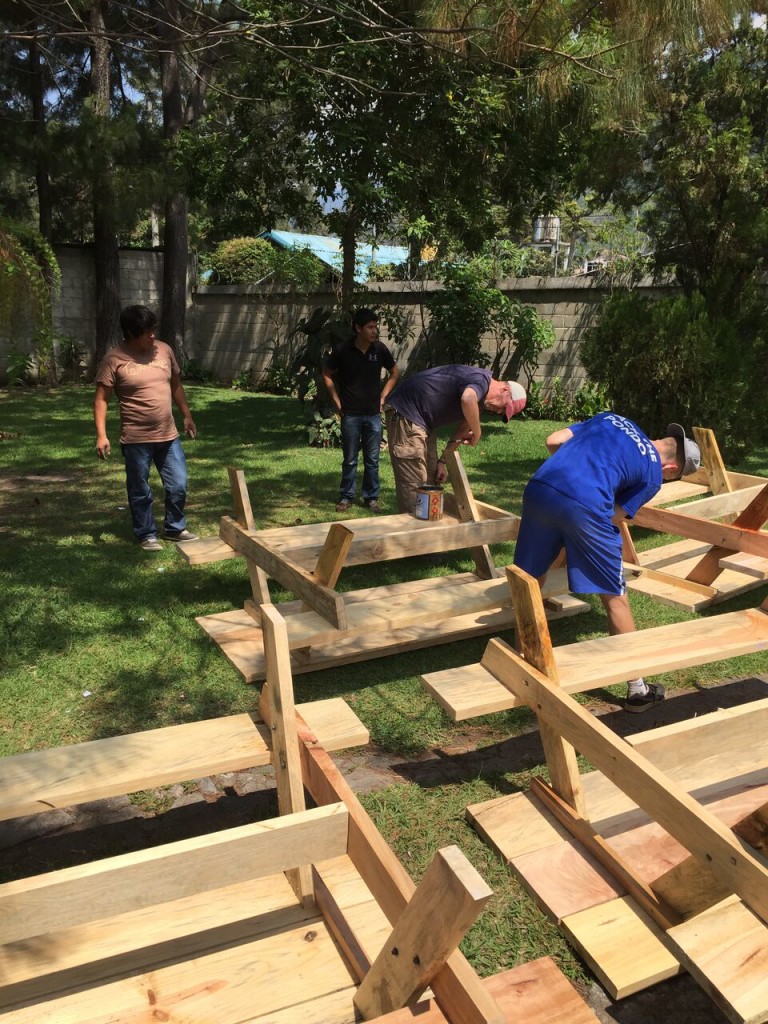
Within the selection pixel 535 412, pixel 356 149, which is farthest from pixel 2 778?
pixel 535 412

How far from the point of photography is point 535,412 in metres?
13.1

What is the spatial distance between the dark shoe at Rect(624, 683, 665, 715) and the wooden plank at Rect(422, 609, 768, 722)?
2.14 ft

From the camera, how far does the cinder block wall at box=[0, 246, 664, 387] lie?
1300 centimetres

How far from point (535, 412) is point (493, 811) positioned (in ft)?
35.4

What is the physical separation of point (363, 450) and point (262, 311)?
1030cm

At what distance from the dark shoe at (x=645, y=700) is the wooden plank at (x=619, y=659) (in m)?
0.65

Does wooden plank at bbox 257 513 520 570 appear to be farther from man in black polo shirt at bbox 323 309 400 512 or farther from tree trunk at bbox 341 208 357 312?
tree trunk at bbox 341 208 357 312

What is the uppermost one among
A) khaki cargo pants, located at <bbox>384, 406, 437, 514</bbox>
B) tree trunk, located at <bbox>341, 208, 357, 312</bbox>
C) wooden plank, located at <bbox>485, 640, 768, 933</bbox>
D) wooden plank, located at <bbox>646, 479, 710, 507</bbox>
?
tree trunk, located at <bbox>341, 208, 357, 312</bbox>

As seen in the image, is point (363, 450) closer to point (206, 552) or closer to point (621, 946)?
point (206, 552)

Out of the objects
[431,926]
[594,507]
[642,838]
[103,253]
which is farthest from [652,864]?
[103,253]

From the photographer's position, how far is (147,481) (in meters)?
6.00

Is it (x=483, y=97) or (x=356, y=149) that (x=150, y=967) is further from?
(x=356, y=149)

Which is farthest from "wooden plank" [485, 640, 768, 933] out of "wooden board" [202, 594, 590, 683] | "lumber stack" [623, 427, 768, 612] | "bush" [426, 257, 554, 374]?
"bush" [426, 257, 554, 374]

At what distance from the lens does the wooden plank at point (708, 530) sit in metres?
4.35
